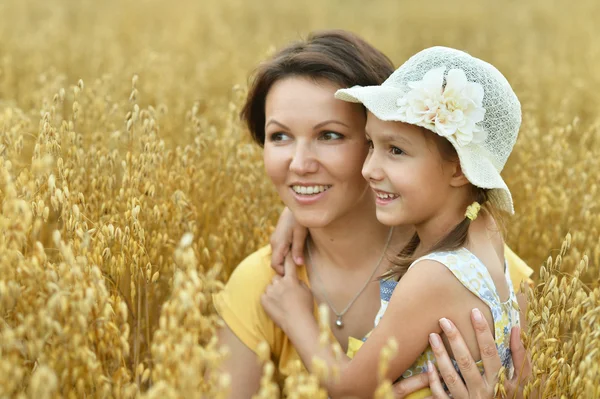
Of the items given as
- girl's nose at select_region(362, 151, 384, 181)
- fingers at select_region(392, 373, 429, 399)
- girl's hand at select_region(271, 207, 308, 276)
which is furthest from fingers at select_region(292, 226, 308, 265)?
fingers at select_region(392, 373, 429, 399)

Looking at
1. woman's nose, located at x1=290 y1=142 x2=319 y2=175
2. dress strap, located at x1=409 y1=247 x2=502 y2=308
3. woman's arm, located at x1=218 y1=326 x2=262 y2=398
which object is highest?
woman's nose, located at x1=290 y1=142 x2=319 y2=175

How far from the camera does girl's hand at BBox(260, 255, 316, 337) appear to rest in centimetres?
232

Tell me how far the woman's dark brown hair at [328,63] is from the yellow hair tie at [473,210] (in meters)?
0.59

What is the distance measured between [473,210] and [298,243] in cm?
72

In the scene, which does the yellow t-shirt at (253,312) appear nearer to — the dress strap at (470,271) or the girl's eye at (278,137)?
the girl's eye at (278,137)

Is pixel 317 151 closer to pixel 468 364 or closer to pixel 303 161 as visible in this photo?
pixel 303 161

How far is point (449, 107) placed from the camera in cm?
200

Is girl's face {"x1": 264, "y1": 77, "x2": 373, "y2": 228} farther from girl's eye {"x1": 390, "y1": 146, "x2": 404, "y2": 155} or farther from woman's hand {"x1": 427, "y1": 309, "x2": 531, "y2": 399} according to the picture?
woman's hand {"x1": 427, "y1": 309, "x2": 531, "y2": 399}

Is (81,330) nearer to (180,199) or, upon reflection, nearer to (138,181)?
(138,181)

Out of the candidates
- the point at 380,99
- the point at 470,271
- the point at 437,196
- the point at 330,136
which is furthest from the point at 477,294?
the point at 330,136

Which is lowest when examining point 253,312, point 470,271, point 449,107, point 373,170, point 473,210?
point 253,312

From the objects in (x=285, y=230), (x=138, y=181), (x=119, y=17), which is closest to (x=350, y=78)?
(x=285, y=230)

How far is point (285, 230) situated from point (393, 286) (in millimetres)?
560

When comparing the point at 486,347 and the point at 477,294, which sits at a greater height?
the point at 477,294
